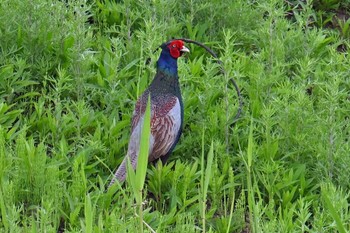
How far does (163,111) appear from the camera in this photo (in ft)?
18.4

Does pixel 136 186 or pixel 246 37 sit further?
pixel 246 37

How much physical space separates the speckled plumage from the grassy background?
0.46 ft

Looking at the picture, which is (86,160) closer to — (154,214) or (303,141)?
(154,214)

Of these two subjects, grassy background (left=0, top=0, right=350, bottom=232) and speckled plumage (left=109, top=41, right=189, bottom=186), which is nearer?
grassy background (left=0, top=0, right=350, bottom=232)

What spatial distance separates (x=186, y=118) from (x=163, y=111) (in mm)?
426

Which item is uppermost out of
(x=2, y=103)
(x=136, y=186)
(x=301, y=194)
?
(x=136, y=186)

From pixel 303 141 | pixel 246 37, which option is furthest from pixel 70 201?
pixel 246 37

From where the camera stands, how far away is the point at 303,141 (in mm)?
5641

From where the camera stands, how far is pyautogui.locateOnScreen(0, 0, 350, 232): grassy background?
16.6 ft

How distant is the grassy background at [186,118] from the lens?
5.05 metres

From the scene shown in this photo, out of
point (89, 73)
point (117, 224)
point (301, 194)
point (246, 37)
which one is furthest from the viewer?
point (246, 37)

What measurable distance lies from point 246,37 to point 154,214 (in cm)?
232

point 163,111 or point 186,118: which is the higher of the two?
point 163,111

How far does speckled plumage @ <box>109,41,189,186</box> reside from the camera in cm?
550
